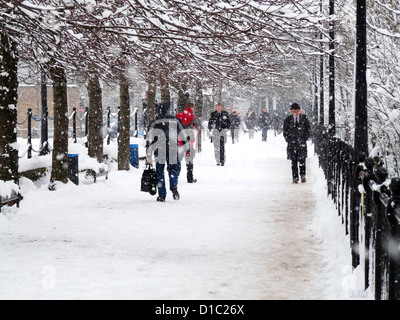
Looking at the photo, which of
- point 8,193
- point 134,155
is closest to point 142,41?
point 8,193

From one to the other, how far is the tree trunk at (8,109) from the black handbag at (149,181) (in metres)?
2.56

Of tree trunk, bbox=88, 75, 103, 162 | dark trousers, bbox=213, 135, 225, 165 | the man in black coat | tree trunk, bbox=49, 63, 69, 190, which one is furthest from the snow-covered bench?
dark trousers, bbox=213, 135, 225, 165

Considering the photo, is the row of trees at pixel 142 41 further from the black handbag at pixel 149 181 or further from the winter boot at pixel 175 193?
the winter boot at pixel 175 193

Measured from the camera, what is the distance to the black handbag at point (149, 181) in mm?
13328

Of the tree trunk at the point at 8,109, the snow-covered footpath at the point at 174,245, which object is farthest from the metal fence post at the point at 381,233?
the tree trunk at the point at 8,109

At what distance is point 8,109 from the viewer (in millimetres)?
11477

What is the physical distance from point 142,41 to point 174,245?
4.05 m

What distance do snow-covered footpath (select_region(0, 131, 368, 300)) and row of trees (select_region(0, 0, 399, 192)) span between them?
172cm

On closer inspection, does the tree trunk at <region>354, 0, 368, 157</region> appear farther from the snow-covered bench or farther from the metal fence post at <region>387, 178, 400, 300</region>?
the snow-covered bench

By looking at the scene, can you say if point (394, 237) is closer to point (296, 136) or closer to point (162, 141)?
point (162, 141)

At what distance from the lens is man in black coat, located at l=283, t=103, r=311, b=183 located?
17.3 meters
